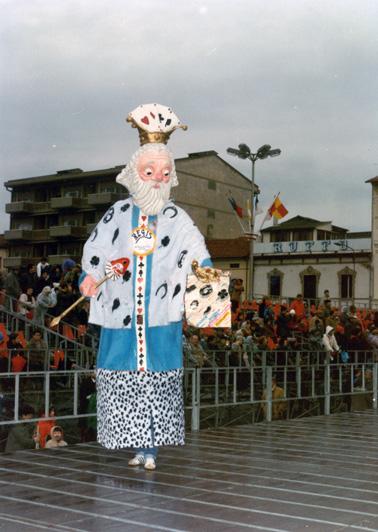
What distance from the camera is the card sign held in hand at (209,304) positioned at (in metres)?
5.82

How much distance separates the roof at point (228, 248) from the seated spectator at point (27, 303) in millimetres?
25026

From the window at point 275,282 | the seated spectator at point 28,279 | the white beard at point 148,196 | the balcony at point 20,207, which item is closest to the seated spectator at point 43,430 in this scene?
the white beard at point 148,196

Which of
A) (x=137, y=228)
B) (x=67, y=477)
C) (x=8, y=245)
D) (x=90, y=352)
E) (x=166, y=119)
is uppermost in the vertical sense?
(x=8, y=245)

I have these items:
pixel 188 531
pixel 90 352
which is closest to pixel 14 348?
pixel 90 352

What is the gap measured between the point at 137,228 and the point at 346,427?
13.5ft

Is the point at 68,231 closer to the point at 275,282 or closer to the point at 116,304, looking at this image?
the point at 275,282

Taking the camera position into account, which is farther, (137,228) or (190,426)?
(190,426)

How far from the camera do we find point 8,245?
42031 mm

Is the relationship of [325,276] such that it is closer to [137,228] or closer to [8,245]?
[8,245]

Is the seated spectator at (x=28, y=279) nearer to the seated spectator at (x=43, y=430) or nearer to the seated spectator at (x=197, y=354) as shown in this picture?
the seated spectator at (x=197, y=354)

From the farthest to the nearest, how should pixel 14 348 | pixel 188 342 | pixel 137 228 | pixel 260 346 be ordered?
pixel 260 346
pixel 188 342
pixel 14 348
pixel 137 228

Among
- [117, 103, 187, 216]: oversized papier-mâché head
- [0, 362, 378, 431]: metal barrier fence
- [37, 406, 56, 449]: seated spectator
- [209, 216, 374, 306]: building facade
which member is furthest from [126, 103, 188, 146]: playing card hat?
[209, 216, 374, 306]: building facade

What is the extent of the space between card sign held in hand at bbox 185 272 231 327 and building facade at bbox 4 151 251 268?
2998cm

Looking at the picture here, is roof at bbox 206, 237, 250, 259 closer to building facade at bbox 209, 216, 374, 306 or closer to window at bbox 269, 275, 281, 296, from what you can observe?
building facade at bbox 209, 216, 374, 306
